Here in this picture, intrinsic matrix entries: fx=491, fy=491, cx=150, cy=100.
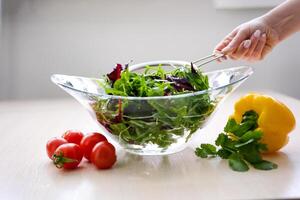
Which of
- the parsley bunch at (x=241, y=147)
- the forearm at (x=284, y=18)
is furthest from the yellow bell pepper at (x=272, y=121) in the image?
the forearm at (x=284, y=18)

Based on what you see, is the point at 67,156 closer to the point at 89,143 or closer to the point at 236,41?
the point at 89,143

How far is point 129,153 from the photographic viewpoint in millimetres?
897

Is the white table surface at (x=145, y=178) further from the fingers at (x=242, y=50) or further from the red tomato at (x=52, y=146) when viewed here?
the fingers at (x=242, y=50)

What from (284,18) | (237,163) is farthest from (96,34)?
(237,163)

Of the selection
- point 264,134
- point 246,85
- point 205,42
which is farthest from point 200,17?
point 264,134

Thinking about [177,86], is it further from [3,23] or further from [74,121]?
[3,23]

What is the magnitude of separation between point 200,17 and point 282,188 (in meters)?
1.12

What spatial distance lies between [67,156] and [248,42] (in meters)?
0.46

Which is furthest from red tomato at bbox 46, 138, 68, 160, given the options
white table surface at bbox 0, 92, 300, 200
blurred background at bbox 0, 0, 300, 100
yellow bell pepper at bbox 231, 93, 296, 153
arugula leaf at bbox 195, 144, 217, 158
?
blurred background at bbox 0, 0, 300, 100

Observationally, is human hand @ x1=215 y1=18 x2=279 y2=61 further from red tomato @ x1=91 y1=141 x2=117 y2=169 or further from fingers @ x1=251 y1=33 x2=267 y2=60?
red tomato @ x1=91 y1=141 x2=117 y2=169

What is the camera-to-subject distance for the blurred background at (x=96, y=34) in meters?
1.67

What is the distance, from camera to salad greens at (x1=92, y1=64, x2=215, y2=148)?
793 millimetres

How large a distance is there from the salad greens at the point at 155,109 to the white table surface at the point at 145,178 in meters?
0.05

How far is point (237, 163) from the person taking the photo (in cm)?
80
